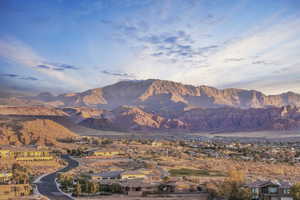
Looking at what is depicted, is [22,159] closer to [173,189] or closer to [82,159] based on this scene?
[82,159]

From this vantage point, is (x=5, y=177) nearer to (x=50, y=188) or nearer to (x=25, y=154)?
(x=50, y=188)

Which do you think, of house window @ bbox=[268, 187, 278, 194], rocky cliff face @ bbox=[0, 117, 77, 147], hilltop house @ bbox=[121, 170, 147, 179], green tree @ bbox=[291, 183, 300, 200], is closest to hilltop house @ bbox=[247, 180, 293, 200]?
house window @ bbox=[268, 187, 278, 194]

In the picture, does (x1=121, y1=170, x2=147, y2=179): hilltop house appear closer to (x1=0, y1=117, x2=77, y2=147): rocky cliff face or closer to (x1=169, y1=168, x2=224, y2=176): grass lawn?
(x1=169, y1=168, x2=224, y2=176): grass lawn

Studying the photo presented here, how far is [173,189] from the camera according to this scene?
156 feet

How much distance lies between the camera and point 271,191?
127 feet

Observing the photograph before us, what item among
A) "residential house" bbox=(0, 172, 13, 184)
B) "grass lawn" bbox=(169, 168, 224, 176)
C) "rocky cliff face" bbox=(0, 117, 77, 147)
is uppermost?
"rocky cliff face" bbox=(0, 117, 77, 147)

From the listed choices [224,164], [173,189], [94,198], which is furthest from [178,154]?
[94,198]

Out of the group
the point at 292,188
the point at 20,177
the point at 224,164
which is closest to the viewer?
the point at 292,188

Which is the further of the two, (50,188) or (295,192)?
(50,188)

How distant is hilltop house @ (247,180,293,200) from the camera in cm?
3812

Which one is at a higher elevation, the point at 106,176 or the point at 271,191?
the point at 271,191

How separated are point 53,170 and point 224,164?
3163cm

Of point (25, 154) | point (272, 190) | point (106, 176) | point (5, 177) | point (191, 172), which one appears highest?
point (25, 154)

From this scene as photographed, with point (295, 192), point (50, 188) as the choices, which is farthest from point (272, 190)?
point (50, 188)
